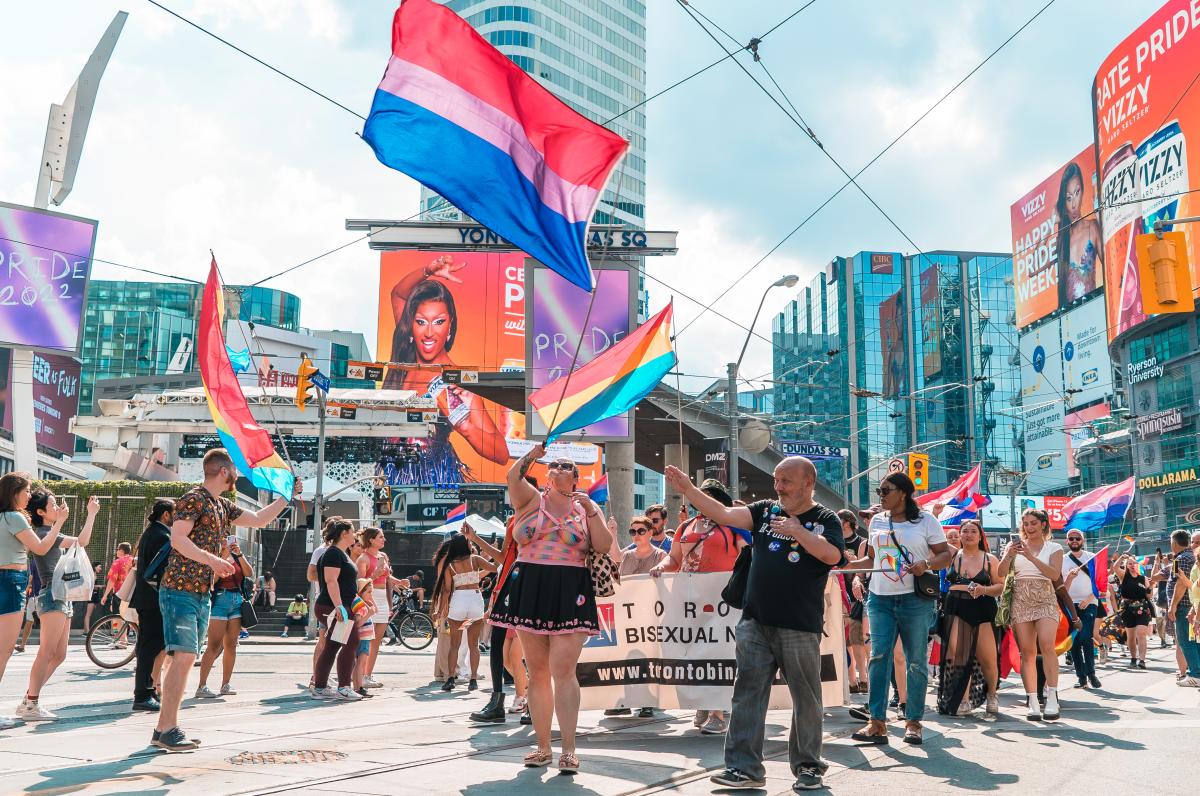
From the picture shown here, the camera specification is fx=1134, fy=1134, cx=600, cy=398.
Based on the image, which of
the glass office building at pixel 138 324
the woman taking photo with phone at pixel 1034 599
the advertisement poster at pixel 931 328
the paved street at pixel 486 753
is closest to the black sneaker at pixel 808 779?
the paved street at pixel 486 753

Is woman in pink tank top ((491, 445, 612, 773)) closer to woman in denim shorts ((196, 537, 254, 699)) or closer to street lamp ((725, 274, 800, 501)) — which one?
woman in denim shorts ((196, 537, 254, 699))

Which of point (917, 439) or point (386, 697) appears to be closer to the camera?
point (386, 697)

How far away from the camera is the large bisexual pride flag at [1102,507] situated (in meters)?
21.6

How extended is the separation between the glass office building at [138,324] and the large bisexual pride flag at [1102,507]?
10738cm

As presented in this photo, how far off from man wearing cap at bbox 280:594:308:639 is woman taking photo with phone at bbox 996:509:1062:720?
22514mm

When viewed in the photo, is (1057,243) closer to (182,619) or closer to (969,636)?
(969,636)

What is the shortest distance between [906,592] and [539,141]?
4.16 meters

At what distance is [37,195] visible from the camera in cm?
2602

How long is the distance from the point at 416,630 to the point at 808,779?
19.0m

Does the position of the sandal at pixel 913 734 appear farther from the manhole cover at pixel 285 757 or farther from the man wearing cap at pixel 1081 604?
the man wearing cap at pixel 1081 604

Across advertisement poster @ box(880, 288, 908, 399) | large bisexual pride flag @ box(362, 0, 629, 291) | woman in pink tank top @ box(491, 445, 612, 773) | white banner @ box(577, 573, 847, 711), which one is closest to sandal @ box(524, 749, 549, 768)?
woman in pink tank top @ box(491, 445, 612, 773)

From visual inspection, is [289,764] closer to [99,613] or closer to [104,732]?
[104,732]

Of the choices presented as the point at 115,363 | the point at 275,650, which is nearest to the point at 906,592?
the point at 275,650

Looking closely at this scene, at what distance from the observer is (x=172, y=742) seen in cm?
659
